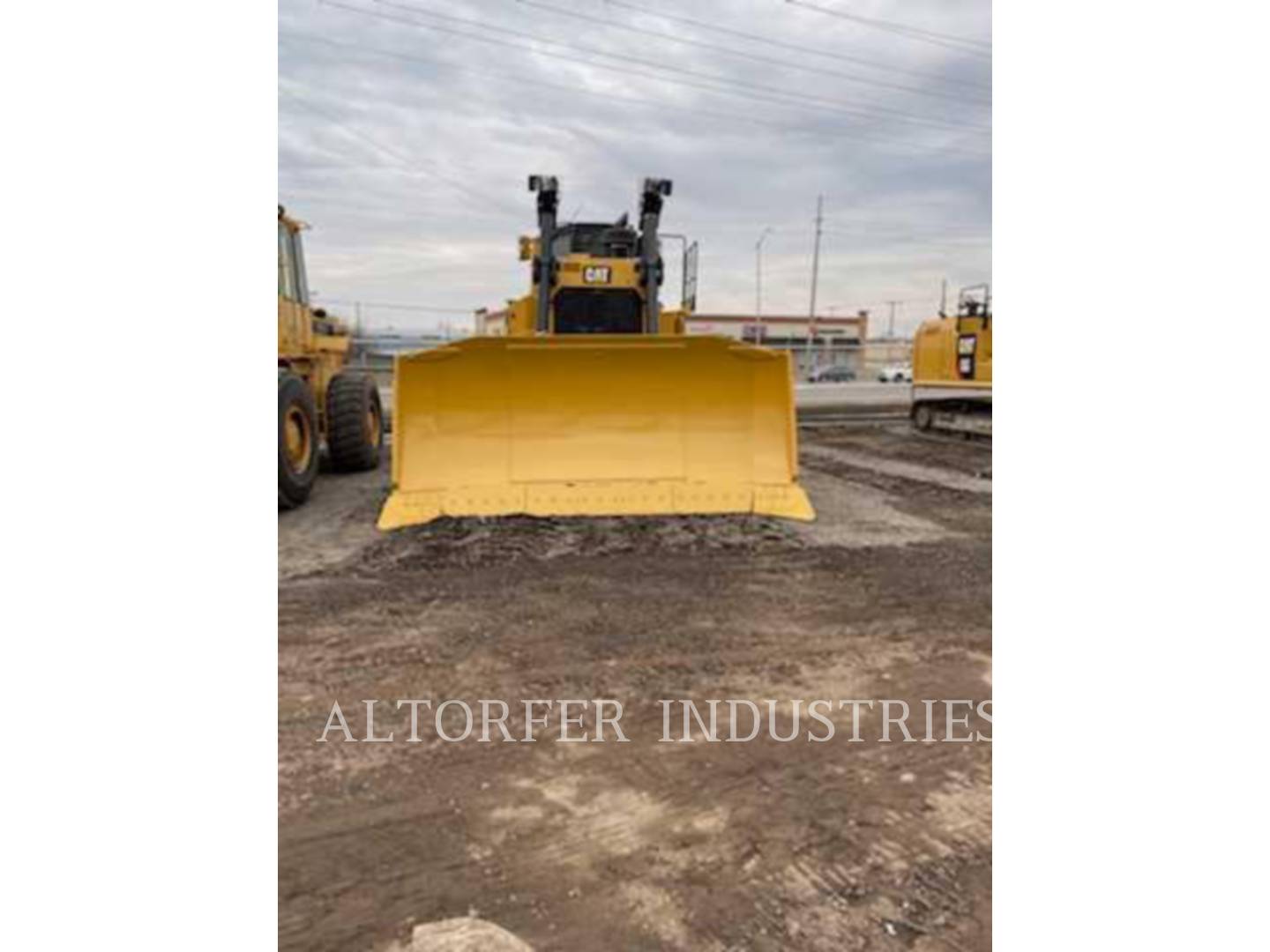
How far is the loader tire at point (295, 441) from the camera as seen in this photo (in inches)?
271

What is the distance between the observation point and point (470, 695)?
3.27 metres

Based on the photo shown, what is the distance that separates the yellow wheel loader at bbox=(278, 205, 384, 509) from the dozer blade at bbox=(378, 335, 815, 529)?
1.63 m

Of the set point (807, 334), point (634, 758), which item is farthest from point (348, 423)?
point (807, 334)

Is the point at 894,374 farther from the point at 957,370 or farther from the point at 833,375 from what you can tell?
the point at 957,370

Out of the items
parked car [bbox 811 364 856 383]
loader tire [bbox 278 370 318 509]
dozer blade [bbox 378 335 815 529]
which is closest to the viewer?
dozer blade [bbox 378 335 815 529]

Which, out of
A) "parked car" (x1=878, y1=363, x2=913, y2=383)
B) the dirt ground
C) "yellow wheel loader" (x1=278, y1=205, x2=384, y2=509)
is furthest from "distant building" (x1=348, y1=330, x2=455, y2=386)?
"parked car" (x1=878, y1=363, x2=913, y2=383)

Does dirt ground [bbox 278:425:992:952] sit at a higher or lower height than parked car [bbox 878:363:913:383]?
lower

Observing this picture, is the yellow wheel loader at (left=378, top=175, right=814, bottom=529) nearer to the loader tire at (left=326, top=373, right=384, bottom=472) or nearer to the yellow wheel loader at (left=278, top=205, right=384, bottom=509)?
the yellow wheel loader at (left=278, top=205, right=384, bottom=509)

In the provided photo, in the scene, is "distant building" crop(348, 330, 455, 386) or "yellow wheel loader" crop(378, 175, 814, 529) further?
"distant building" crop(348, 330, 455, 386)

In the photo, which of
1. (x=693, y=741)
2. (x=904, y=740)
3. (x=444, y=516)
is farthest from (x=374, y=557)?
(x=904, y=740)

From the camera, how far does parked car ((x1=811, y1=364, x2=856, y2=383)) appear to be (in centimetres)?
3291

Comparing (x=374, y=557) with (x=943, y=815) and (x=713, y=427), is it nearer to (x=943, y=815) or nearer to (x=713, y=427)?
(x=713, y=427)

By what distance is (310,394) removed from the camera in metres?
7.66

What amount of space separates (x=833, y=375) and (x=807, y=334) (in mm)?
12550
